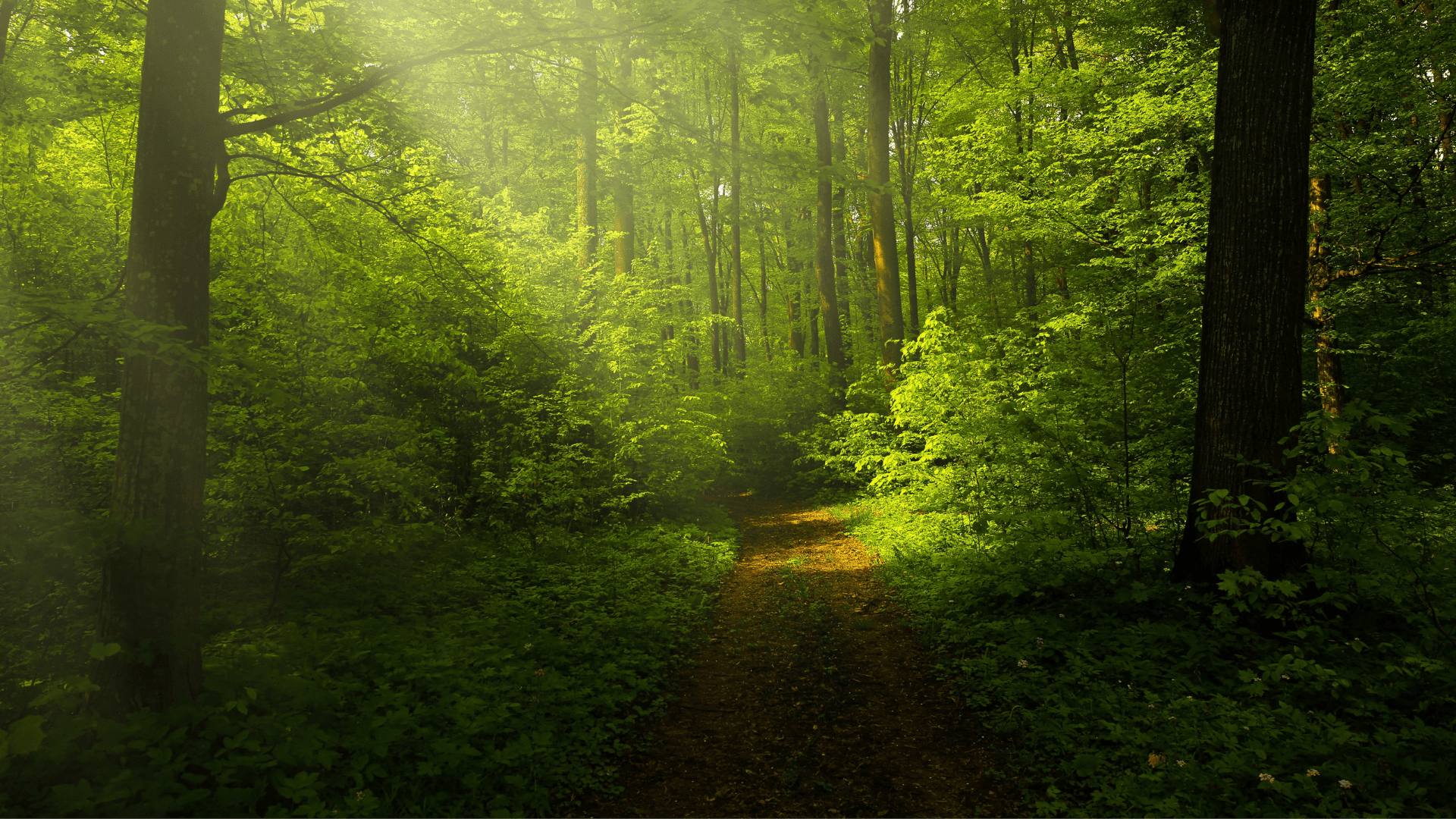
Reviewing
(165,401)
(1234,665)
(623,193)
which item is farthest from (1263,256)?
(623,193)

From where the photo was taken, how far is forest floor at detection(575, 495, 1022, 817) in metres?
3.51

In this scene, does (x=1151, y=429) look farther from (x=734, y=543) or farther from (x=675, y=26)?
(x=675, y=26)

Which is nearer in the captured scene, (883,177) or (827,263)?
(883,177)

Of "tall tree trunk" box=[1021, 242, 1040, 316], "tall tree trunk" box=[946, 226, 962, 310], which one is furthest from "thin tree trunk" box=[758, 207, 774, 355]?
"tall tree trunk" box=[1021, 242, 1040, 316]

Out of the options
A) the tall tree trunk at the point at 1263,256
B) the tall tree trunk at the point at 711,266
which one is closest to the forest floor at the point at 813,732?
the tall tree trunk at the point at 1263,256

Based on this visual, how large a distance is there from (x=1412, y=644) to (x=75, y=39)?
11681mm

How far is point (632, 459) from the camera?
1133cm

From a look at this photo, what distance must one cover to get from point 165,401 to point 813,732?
4561 millimetres

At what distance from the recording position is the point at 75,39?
19.5 feet

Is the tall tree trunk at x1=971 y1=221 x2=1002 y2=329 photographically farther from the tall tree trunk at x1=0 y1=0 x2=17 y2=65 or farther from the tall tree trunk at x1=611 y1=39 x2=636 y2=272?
the tall tree trunk at x1=0 y1=0 x2=17 y2=65

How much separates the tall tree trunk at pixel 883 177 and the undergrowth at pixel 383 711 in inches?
349

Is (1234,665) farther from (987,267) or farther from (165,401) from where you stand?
(987,267)

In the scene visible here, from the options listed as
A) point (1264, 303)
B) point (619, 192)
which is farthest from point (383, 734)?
point (619, 192)

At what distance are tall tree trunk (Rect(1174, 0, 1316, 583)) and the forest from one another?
0.10 feet
